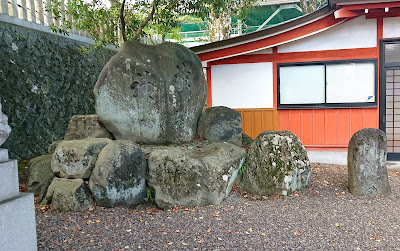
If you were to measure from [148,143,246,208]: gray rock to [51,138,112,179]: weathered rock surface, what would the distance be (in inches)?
35.0

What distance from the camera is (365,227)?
4051 mm

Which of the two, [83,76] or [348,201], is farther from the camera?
[83,76]

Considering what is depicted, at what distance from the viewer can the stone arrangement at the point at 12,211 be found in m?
2.84

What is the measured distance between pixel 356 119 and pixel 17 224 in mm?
8216

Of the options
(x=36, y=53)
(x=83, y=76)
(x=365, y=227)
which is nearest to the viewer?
(x=365, y=227)

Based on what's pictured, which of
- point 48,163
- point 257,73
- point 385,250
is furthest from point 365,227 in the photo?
point 257,73

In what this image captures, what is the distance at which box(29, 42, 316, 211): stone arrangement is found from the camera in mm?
4668

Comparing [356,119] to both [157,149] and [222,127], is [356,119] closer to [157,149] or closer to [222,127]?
[222,127]

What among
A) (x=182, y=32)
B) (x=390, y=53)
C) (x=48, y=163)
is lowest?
(x=48, y=163)

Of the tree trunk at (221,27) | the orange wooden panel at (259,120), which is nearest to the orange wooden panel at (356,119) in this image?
the orange wooden panel at (259,120)

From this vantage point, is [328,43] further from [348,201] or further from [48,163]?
[48,163]

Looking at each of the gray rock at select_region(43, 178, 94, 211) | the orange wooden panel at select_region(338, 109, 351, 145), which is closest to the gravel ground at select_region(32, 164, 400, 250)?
the gray rock at select_region(43, 178, 94, 211)

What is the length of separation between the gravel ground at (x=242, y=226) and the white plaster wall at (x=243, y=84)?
14.2ft

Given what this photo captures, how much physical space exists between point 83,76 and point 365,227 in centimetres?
959
